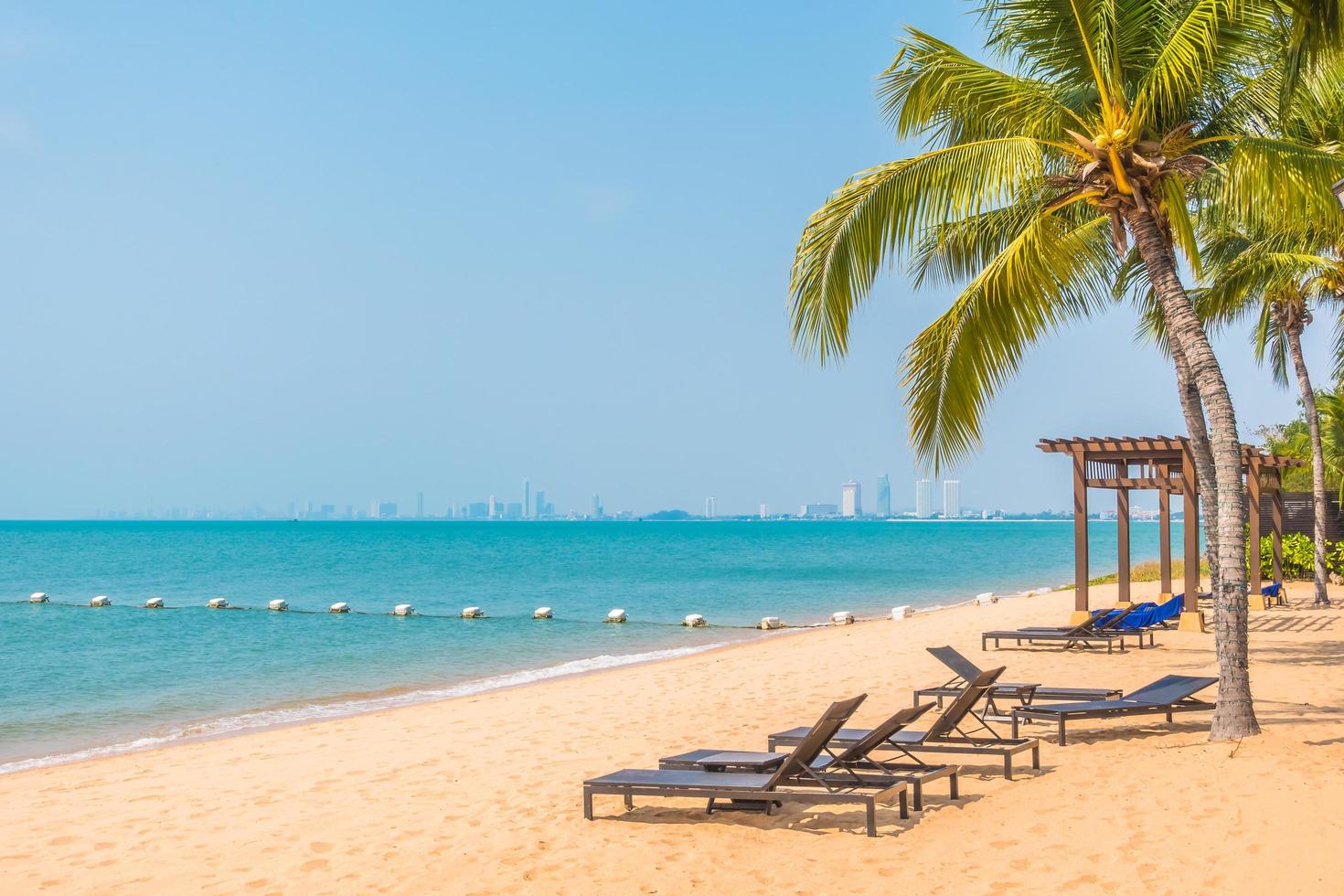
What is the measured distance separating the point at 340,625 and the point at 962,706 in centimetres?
2413

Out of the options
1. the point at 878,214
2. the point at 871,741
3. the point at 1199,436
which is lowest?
the point at 871,741

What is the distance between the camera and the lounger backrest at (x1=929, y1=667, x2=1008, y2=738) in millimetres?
6992

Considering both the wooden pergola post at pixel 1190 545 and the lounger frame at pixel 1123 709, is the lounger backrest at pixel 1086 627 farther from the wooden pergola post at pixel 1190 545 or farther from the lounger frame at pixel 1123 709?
the lounger frame at pixel 1123 709

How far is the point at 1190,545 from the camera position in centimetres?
1522

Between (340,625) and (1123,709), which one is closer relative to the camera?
(1123,709)

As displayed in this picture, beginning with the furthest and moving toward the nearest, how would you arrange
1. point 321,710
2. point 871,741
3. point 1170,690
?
point 321,710, point 1170,690, point 871,741

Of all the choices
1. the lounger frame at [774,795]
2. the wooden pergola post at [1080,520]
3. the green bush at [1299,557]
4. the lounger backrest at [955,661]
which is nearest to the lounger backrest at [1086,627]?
the wooden pergola post at [1080,520]

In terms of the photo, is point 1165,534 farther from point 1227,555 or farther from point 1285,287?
point 1227,555

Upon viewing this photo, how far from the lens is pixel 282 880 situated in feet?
18.1

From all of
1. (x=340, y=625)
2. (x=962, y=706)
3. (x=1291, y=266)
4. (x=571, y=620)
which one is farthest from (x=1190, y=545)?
(x=340, y=625)

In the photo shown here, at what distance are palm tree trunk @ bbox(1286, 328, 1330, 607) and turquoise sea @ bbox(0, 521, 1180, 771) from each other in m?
10.5

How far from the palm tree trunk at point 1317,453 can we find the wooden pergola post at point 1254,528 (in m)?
0.87

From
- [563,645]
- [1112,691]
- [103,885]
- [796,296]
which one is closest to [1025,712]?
[1112,691]

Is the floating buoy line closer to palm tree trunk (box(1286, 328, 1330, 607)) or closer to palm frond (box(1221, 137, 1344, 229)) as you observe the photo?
palm tree trunk (box(1286, 328, 1330, 607))
